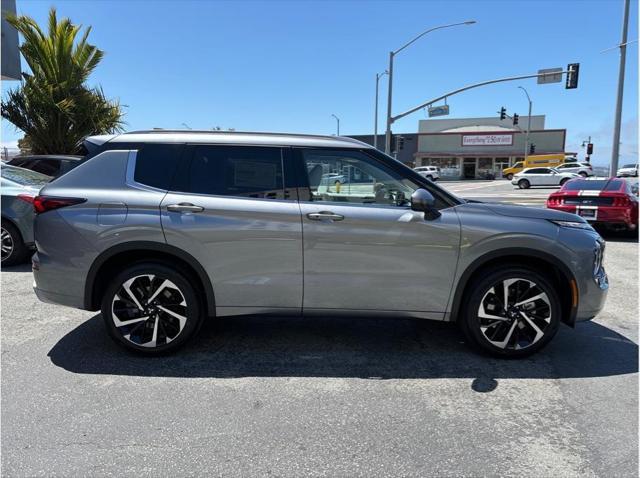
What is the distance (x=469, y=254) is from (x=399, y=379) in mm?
1150

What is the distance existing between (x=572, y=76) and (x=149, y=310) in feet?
81.3

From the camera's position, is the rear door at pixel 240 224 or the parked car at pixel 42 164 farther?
the parked car at pixel 42 164

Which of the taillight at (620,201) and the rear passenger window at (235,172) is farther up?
the rear passenger window at (235,172)

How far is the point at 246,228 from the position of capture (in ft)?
12.0

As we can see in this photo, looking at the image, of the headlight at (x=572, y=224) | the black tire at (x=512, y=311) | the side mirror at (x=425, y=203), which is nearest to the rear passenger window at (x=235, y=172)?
the side mirror at (x=425, y=203)

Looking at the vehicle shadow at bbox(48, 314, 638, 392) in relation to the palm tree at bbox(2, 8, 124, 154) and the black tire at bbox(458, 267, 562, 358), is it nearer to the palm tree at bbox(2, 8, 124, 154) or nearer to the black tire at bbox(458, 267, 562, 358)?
the black tire at bbox(458, 267, 562, 358)

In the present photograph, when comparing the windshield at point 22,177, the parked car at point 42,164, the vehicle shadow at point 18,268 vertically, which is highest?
the parked car at point 42,164

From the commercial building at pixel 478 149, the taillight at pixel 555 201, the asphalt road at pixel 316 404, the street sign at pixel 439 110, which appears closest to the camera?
the asphalt road at pixel 316 404

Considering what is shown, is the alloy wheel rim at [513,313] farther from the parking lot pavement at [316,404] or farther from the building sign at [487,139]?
the building sign at [487,139]

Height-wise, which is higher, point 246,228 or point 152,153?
point 152,153

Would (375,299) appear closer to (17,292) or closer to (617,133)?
(17,292)

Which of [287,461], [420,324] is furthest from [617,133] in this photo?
[287,461]

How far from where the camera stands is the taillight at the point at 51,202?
3748 millimetres

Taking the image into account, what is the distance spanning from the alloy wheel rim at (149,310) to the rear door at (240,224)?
0.35 m
